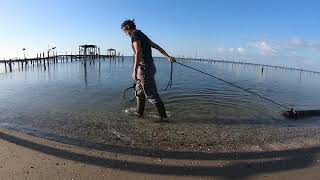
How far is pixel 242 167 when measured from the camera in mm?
5492

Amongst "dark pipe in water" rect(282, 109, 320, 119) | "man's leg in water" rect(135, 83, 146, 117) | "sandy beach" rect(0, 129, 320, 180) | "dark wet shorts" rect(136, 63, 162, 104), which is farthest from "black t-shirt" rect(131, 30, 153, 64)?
"dark pipe in water" rect(282, 109, 320, 119)

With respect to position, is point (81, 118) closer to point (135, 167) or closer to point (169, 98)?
point (135, 167)

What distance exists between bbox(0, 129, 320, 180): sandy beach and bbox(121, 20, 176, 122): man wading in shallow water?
3.09m

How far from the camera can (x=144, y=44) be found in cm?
907

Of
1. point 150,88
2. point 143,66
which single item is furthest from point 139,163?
point 143,66

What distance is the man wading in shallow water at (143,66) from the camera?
8914 millimetres

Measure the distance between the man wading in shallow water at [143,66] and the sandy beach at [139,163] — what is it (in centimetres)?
309

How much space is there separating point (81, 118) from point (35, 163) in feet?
13.6

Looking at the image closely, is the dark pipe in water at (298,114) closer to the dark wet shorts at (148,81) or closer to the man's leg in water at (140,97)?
the dark wet shorts at (148,81)

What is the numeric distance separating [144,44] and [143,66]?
1.91ft

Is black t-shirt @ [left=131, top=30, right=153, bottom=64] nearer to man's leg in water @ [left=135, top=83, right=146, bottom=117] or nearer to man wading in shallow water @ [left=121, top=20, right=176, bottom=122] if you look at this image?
man wading in shallow water @ [left=121, top=20, right=176, bottom=122]

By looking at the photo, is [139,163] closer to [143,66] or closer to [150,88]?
[150,88]

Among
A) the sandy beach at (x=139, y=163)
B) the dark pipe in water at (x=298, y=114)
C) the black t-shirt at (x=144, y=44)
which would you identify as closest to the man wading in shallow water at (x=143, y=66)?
the black t-shirt at (x=144, y=44)

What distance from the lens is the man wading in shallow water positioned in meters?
8.91
